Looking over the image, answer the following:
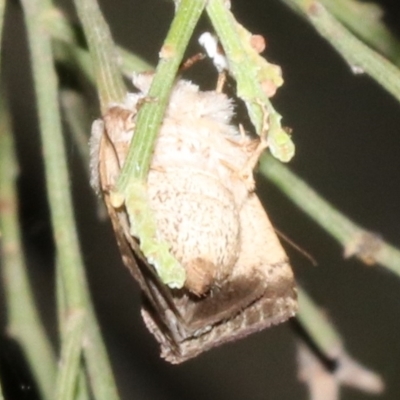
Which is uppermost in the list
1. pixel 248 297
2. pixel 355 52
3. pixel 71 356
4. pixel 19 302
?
pixel 355 52

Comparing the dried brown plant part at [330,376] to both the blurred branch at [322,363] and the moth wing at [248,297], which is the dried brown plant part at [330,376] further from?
the moth wing at [248,297]

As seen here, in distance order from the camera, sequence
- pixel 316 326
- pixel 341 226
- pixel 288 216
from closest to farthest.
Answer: pixel 341 226
pixel 316 326
pixel 288 216

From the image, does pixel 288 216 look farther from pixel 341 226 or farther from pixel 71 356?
pixel 71 356

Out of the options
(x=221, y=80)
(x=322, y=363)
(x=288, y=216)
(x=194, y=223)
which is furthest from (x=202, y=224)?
(x=288, y=216)

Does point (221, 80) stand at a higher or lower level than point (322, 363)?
higher

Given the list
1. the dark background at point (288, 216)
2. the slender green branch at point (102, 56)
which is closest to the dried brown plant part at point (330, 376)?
the dark background at point (288, 216)

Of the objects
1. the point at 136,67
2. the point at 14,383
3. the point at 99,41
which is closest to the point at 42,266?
the point at 14,383
